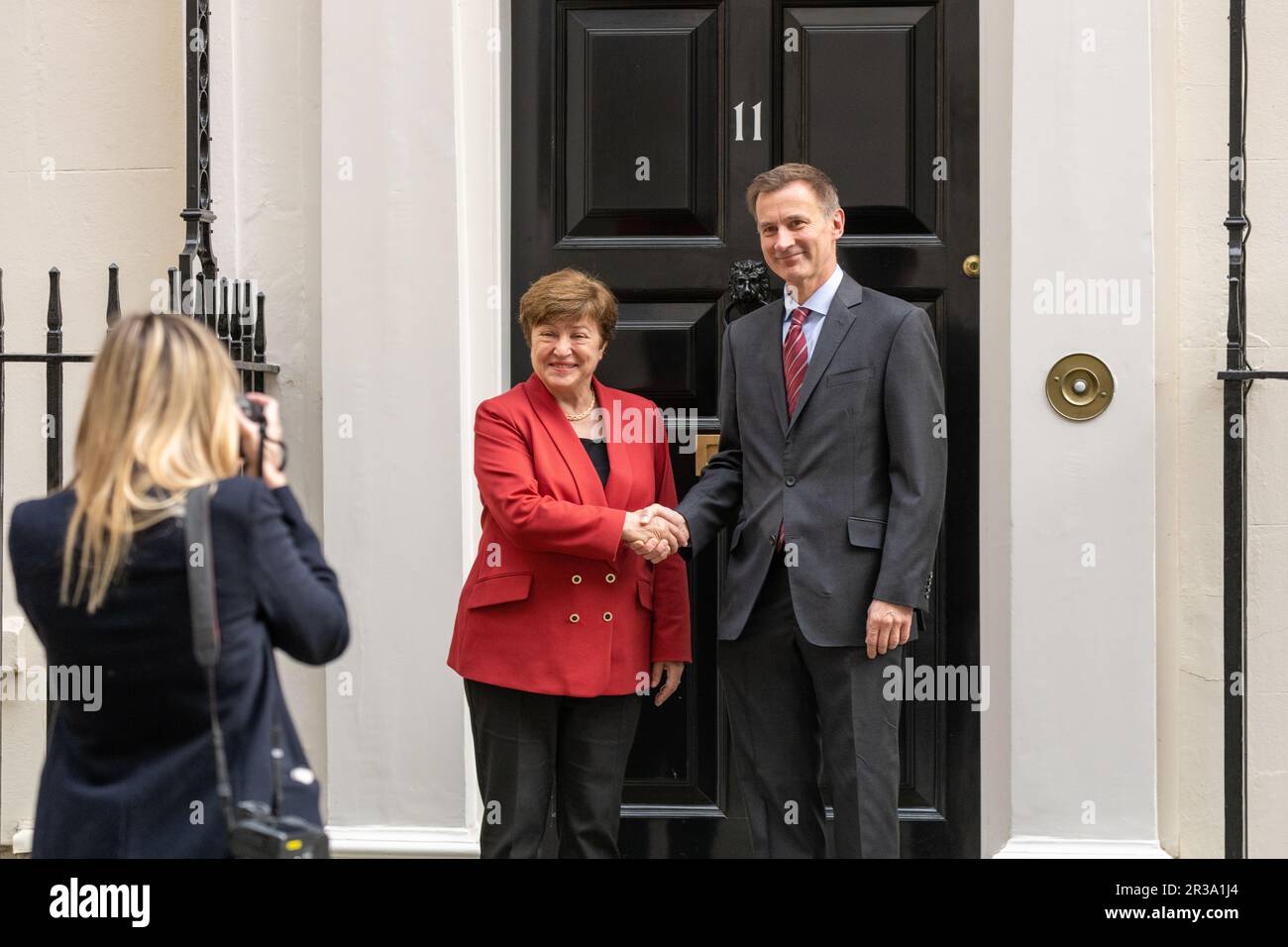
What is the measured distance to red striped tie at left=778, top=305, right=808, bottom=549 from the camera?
3.76 m

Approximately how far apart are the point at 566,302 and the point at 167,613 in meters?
1.67

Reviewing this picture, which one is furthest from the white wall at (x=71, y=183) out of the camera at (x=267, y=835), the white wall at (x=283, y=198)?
the camera at (x=267, y=835)

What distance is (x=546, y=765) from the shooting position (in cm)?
375

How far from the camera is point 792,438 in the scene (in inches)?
146

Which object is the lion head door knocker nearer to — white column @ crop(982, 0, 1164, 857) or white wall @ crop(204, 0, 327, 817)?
white column @ crop(982, 0, 1164, 857)

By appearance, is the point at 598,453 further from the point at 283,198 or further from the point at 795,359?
the point at 283,198

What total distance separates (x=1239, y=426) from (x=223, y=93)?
11.3ft

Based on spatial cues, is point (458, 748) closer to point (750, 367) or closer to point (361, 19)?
point (750, 367)

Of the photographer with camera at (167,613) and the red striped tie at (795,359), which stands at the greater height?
the red striped tie at (795,359)

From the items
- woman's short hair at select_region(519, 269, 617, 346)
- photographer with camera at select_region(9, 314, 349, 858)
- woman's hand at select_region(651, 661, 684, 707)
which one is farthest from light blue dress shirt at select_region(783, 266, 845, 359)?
photographer with camera at select_region(9, 314, 349, 858)

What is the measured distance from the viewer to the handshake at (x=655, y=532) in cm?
367

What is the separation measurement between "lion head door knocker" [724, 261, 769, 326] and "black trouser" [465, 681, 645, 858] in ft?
5.04

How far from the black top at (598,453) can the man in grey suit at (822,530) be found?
228mm

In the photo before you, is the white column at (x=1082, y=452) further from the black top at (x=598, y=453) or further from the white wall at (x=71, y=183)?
the white wall at (x=71, y=183)
